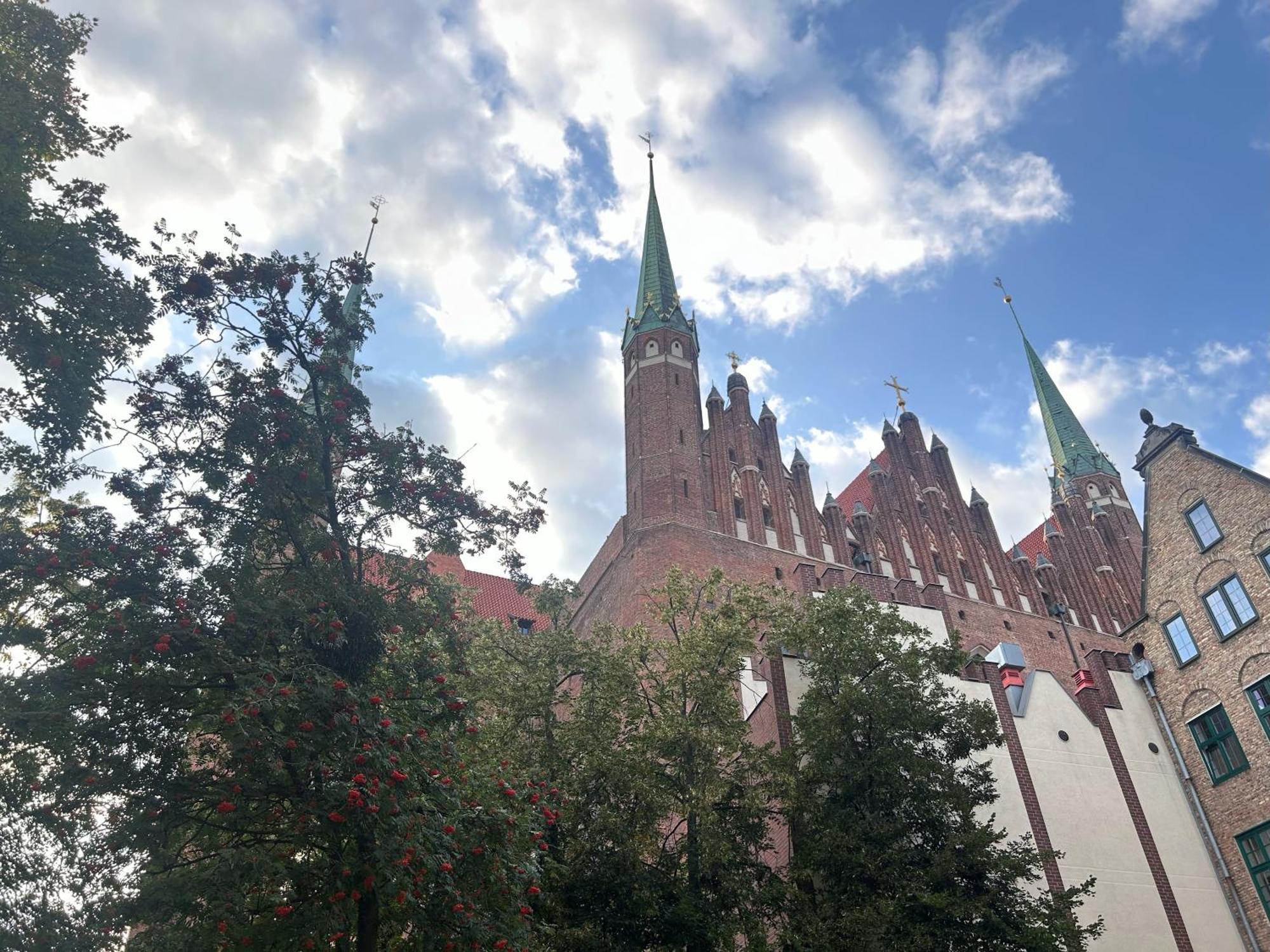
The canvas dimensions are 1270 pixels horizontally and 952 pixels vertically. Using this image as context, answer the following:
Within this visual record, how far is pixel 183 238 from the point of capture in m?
11.0

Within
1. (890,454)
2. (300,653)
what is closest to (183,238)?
(300,653)

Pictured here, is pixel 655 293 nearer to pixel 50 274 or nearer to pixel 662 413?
pixel 662 413

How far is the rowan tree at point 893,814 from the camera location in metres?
12.8

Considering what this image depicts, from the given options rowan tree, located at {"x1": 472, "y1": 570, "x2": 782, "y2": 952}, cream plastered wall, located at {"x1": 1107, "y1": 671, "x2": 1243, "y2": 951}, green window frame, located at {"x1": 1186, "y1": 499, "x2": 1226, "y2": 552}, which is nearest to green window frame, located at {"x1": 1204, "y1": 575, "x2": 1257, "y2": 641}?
green window frame, located at {"x1": 1186, "y1": 499, "x2": 1226, "y2": 552}

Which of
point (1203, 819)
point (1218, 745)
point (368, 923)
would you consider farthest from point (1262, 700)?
point (368, 923)

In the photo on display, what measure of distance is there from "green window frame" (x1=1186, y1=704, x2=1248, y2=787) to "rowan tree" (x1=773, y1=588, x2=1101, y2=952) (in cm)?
552

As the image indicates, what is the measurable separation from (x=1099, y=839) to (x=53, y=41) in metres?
21.5

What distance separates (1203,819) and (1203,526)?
19.9 ft

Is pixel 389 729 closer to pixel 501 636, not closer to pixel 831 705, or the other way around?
pixel 831 705

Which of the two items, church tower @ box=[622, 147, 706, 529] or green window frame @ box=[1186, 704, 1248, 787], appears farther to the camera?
church tower @ box=[622, 147, 706, 529]

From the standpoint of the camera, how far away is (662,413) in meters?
29.7

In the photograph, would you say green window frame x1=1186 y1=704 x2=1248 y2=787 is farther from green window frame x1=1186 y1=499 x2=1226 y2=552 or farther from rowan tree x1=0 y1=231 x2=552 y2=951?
rowan tree x1=0 y1=231 x2=552 y2=951

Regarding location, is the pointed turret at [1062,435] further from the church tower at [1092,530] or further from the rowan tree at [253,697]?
the rowan tree at [253,697]

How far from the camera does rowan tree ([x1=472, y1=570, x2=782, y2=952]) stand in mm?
12891
